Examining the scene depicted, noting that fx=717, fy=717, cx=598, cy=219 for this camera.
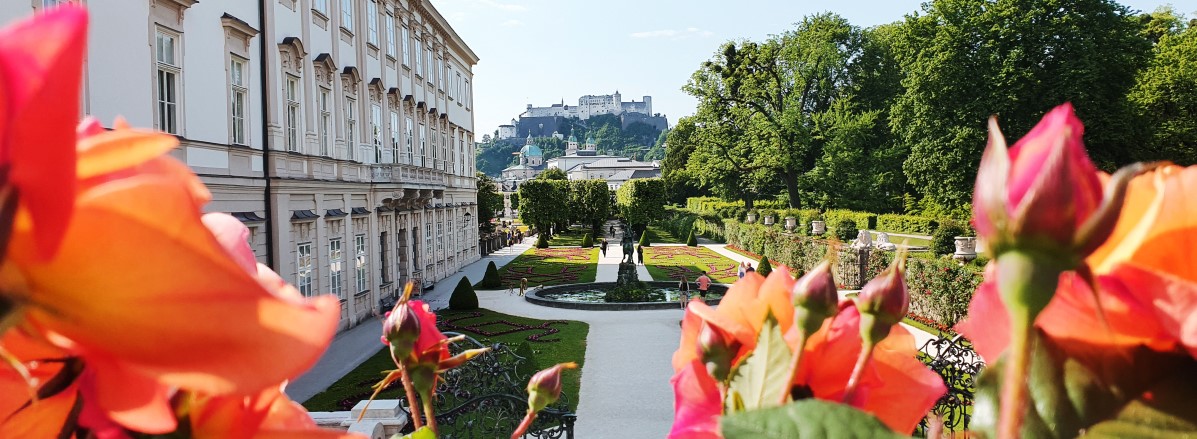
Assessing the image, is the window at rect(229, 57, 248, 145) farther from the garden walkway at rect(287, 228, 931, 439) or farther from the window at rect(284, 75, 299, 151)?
the garden walkway at rect(287, 228, 931, 439)

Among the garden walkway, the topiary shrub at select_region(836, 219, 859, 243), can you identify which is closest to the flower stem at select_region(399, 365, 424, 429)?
the garden walkway

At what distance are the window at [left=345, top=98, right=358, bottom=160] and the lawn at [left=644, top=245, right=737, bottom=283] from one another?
1205 cm

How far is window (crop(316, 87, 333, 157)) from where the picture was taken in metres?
16.5

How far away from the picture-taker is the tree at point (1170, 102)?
74.7ft

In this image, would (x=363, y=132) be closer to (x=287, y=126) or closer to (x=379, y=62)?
(x=379, y=62)

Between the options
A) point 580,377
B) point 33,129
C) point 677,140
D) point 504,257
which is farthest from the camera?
point 677,140

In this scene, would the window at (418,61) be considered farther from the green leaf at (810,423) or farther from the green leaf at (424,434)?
the green leaf at (810,423)

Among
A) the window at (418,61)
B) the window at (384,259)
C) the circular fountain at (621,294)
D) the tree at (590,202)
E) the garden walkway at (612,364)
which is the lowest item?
the garden walkway at (612,364)

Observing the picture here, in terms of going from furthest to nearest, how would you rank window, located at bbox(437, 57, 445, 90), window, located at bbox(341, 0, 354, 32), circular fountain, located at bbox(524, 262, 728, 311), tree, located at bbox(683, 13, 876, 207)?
tree, located at bbox(683, 13, 876, 207) < window, located at bbox(437, 57, 445, 90) < circular fountain, located at bbox(524, 262, 728, 311) < window, located at bbox(341, 0, 354, 32)

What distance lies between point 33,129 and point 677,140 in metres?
65.5

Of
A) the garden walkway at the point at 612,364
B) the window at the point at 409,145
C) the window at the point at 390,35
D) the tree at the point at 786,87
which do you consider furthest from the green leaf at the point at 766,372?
the tree at the point at 786,87

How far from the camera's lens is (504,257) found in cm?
3641

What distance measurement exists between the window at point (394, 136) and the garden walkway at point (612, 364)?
4486mm

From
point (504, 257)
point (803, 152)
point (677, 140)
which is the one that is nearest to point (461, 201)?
point (504, 257)
